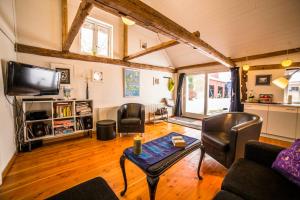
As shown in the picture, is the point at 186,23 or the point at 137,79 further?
the point at 137,79

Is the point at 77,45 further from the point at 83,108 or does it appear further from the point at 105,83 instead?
the point at 83,108

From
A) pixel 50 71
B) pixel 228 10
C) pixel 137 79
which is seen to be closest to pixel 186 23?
pixel 228 10

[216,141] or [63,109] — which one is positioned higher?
[63,109]

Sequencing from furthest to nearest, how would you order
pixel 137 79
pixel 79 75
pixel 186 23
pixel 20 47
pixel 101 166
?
pixel 137 79
pixel 186 23
pixel 79 75
pixel 20 47
pixel 101 166

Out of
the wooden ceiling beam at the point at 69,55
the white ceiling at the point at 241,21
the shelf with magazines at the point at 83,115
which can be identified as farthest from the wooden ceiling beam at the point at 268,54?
the shelf with magazines at the point at 83,115

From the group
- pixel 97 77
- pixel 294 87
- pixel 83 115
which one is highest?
pixel 97 77

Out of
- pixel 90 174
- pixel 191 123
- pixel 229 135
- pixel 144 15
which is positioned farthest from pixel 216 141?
pixel 191 123

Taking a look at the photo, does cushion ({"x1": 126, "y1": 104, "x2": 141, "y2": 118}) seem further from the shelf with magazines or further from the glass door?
the glass door

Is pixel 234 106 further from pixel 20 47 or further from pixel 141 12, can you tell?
pixel 20 47

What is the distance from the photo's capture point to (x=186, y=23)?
389 centimetres

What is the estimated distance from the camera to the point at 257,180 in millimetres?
1167

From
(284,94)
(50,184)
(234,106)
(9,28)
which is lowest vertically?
(50,184)

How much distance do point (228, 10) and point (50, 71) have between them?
4.14 meters

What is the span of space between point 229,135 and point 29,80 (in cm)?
353
